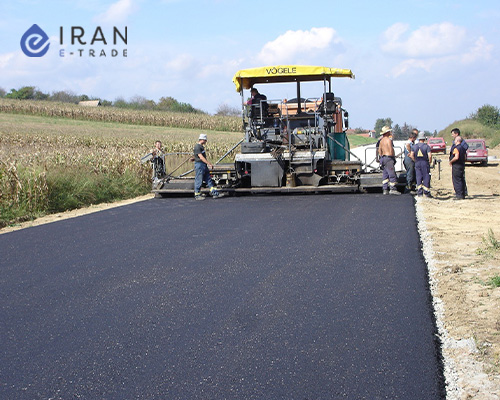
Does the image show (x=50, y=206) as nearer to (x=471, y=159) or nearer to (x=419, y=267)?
(x=419, y=267)

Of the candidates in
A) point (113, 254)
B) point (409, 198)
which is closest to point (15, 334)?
point (113, 254)

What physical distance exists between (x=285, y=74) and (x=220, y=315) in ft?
33.7

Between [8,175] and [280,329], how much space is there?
10.1 metres

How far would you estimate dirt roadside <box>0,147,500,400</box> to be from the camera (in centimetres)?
391

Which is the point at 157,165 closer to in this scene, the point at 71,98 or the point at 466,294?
the point at 466,294

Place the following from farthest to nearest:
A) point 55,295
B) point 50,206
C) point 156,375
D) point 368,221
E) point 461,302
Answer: point 50,206
point 368,221
point 55,295
point 461,302
point 156,375

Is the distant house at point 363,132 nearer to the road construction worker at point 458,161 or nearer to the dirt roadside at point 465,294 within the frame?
the road construction worker at point 458,161

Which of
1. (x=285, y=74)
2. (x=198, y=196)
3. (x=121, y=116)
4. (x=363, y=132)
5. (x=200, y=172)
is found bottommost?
(x=198, y=196)

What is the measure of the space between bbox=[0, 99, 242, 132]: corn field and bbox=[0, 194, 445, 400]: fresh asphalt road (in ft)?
164

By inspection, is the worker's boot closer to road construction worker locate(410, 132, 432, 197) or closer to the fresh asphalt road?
the fresh asphalt road

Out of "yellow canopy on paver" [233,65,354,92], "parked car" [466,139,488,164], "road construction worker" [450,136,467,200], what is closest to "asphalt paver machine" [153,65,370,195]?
"yellow canopy on paver" [233,65,354,92]

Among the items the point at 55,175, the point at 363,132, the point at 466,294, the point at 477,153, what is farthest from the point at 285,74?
the point at 363,132

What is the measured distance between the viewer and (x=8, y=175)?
13109 mm

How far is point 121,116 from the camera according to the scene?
59062 millimetres
